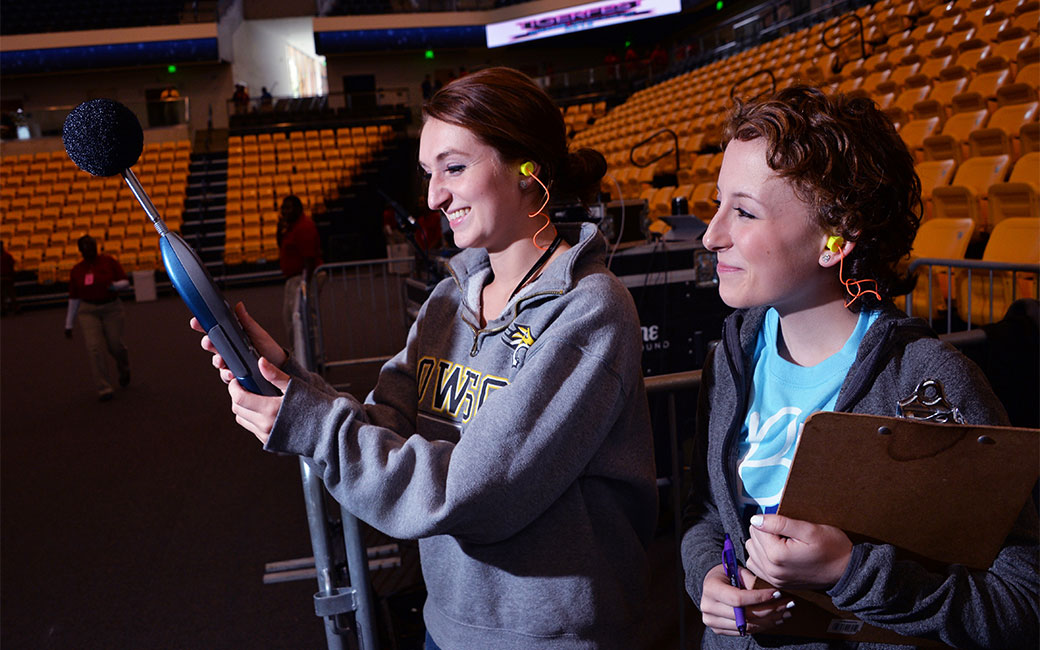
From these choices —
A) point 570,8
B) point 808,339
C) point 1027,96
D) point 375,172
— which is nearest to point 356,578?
point 808,339

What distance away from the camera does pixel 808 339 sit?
1019 millimetres

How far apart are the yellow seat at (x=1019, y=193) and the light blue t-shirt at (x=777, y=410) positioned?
154 inches

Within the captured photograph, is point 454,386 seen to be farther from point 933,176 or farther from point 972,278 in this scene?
point 933,176

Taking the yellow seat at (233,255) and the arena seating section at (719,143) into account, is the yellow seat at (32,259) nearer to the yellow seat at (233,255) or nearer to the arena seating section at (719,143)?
the arena seating section at (719,143)

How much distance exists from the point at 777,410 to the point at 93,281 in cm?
635

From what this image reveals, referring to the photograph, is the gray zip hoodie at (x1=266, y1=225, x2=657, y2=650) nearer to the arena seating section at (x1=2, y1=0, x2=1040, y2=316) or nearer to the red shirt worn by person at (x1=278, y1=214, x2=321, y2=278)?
the arena seating section at (x1=2, y1=0, x2=1040, y2=316)

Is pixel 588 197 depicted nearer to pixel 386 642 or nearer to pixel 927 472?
pixel 927 472

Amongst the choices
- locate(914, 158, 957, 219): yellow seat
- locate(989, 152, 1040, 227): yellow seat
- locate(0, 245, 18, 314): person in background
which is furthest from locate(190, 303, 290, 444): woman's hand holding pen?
locate(0, 245, 18, 314): person in background

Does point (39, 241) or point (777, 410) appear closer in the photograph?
point (777, 410)

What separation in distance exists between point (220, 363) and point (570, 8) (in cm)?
2188

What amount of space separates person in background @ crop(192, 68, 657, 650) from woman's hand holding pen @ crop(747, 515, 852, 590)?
0.86 feet

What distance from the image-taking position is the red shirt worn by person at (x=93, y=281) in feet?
19.8

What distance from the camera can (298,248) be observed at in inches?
227

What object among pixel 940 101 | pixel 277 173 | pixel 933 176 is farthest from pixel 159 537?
pixel 277 173
